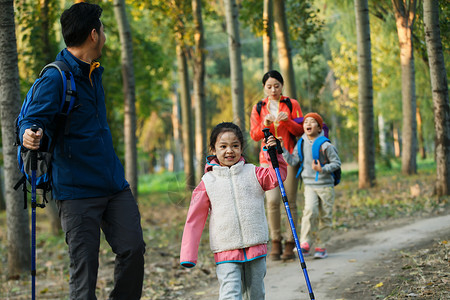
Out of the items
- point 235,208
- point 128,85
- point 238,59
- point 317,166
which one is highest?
point 238,59

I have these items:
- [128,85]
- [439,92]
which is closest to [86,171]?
[439,92]

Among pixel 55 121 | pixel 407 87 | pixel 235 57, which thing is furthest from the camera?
pixel 407 87

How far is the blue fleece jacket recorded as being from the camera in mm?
4004

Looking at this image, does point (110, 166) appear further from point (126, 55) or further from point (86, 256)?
point (126, 55)

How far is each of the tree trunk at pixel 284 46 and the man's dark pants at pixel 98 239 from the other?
8331 mm

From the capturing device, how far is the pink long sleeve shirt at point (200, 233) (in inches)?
165

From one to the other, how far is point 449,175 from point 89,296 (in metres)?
8.59

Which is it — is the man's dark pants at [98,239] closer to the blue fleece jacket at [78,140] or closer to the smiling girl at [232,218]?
the blue fleece jacket at [78,140]

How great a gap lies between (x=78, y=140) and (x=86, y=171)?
9.3 inches

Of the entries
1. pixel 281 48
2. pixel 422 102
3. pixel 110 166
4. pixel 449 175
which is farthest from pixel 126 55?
pixel 422 102

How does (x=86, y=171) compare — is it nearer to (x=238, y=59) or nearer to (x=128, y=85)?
(x=238, y=59)

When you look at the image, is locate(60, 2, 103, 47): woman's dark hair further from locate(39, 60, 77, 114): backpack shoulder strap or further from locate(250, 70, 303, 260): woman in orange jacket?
locate(250, 70, 303, 260): woman in orange jacket

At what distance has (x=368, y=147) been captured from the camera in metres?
14.9

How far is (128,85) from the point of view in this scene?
13.1 m
